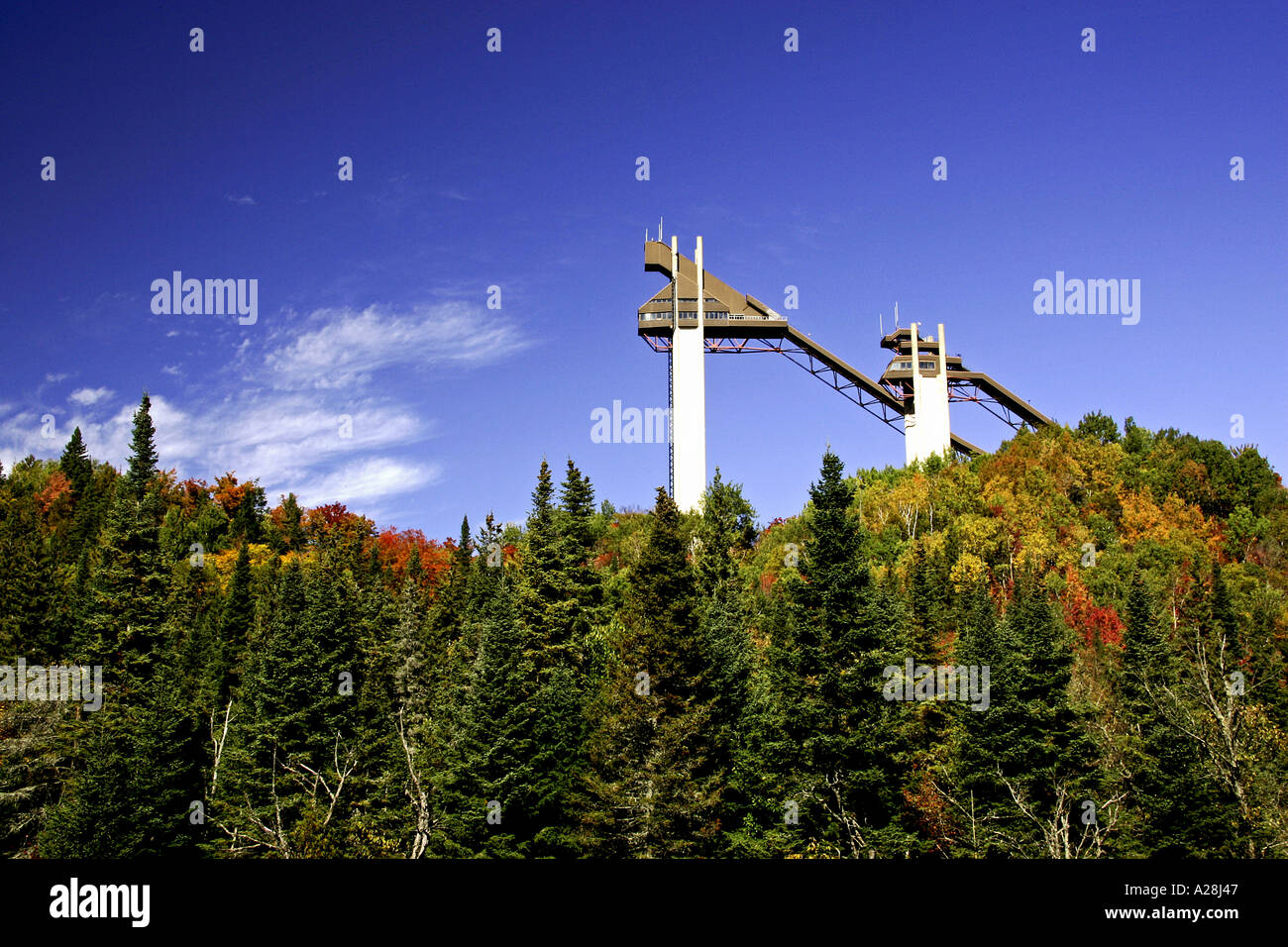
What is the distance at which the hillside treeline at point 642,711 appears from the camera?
109ft

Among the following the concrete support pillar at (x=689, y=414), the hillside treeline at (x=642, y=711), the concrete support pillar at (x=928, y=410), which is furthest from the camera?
the concrete support pillar at (x=928, y=410)

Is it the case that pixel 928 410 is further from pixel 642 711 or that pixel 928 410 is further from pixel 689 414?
pixel 642 711

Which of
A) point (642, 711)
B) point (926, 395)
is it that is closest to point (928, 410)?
point (926, 395)

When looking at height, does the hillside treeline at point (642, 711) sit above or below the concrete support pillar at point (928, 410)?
below

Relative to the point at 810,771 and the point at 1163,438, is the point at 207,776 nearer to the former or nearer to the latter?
the point at 810,771

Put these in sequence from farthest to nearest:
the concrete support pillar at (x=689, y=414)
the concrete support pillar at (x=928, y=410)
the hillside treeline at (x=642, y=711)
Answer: the concrete support pillar at (x=928, y=410) → the concrete support pillar at (x=689, y=414) → the hillside treeline at (x=642, y=711)

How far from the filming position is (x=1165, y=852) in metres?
33.0

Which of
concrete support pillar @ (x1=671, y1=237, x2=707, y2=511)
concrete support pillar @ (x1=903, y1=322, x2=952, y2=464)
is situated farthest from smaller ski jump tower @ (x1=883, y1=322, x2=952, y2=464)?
concrete support pillar @ (x1=671, y1=237, x2=707, y2=511)

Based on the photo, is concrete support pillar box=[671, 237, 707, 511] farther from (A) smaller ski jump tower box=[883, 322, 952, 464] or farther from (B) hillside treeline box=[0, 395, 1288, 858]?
(A) smaller ski jump tower box=[883, 322, 952, 464]

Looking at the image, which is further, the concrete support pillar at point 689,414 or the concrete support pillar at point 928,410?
the concrete support pillar at point 928,410

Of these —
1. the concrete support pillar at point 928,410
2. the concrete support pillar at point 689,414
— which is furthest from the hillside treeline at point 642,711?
the concrete support pillar at point 928,410

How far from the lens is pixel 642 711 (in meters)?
33.6

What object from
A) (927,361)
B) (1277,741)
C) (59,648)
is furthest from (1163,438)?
(59,648)

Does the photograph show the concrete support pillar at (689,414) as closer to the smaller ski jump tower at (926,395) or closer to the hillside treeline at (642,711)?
the hillside treeline at (642,711)
